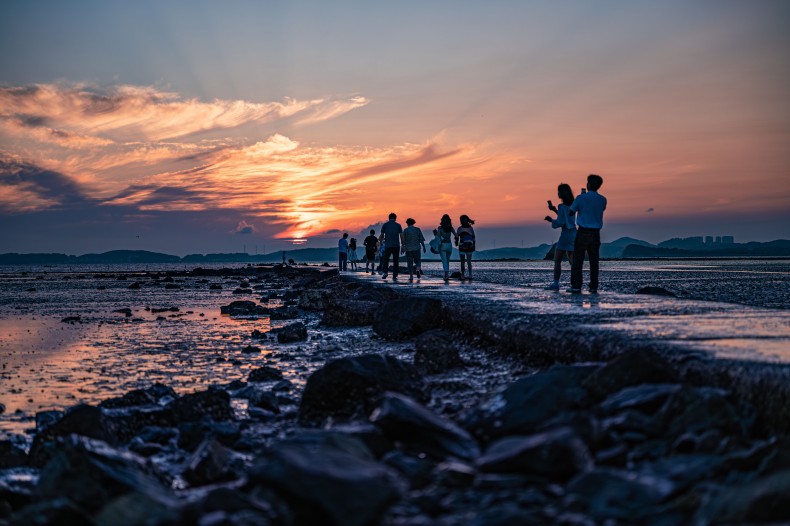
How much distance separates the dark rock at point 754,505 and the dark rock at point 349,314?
10.5 meters

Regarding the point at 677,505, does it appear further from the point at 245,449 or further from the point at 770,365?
the point at 245,449

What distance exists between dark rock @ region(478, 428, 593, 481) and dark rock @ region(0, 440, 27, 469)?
3457 mm

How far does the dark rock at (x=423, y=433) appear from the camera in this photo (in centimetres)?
357

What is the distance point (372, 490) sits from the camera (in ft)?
8.86

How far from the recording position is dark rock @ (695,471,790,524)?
2209mm

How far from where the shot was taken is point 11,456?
4715 millimetres

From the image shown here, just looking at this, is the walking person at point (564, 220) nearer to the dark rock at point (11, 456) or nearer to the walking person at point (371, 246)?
the dark rock at point (11, 456)

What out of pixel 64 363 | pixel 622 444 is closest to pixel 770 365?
pixel 622 444

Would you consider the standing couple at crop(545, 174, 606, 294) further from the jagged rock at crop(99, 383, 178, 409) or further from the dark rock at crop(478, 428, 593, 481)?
the dark rock at crop(478, 428, 593, 481)

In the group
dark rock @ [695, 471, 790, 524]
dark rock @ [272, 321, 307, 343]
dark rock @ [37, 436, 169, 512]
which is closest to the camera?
dark rock @ [695, 471, 790, 524]

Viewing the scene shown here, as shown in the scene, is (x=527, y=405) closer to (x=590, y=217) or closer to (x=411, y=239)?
(x=590, y=217)

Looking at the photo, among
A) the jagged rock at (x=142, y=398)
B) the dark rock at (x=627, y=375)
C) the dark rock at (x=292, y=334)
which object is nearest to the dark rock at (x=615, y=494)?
the dark rock at (x=627, y=375)

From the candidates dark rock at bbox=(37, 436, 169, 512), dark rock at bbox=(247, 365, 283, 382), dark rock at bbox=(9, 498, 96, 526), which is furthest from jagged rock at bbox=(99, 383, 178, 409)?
dark rock at bbox=(9, 498, 96, 526)

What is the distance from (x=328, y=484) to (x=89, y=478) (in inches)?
56.6
